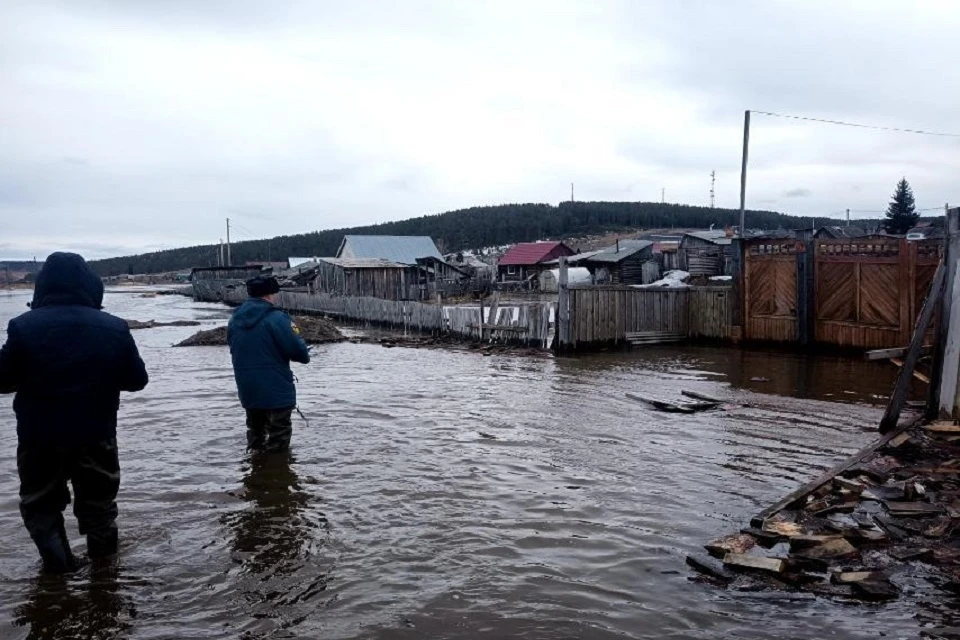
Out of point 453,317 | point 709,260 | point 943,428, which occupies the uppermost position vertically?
point 709,260

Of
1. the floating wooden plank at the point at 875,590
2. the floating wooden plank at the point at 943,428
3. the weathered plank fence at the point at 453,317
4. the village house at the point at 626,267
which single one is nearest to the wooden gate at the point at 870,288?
the weathered plank fence at the point at 453,317

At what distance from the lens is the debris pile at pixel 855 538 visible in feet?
14.4

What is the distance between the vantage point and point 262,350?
6.72 metres

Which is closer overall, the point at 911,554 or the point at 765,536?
the point at 911,554

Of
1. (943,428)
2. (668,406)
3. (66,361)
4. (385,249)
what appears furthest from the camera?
(385,249)

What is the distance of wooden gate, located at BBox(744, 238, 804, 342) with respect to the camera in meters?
17.4

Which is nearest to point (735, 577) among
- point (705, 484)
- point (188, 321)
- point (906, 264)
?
point (705, 484)

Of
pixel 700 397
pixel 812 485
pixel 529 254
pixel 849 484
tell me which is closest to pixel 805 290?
pixel 700 397

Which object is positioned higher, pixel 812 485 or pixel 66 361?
pixel 66 361

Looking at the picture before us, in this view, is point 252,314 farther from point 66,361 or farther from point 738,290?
point 738,290

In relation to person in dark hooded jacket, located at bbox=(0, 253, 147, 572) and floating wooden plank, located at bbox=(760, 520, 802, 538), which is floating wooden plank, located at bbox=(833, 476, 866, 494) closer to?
floating wooden plank, located at bbox=(760, 520, 802, 538)

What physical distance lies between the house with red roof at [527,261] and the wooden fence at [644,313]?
33981 millimetres

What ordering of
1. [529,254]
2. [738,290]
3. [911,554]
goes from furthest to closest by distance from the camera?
[529,254], [738,290], [911,554]

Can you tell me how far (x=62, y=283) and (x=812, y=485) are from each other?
5691mm
